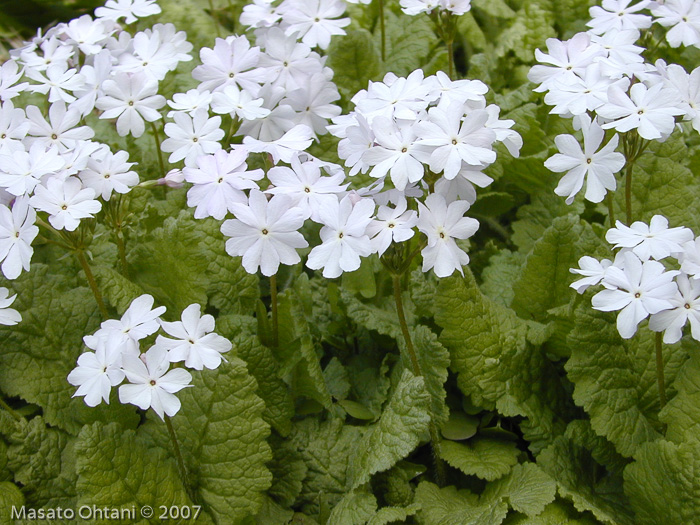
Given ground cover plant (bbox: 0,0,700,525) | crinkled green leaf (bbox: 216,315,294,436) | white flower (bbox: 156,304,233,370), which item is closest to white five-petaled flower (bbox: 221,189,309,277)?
ground cover plant (bbox: 0,0,700,525)

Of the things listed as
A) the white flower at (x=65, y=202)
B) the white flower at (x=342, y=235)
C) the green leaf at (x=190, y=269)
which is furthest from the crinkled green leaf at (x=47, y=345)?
the white flower at (x=342, y=235)

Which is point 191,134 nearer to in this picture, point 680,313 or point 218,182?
point 218,182

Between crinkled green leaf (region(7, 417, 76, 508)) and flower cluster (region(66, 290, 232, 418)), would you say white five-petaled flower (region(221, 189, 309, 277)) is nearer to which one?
flower cluster (region(66, 290, 232, 418))

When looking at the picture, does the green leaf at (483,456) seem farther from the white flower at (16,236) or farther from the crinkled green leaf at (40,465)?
the white flower at (16,236)

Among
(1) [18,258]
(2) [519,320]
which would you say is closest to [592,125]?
(2) [519,320]

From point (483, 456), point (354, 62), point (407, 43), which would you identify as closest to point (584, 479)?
point (483, 456)

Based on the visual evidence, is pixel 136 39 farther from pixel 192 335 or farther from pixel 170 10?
pixel 192 335

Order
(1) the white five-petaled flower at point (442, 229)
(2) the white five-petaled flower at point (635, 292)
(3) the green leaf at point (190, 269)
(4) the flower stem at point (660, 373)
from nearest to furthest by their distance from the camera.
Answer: (2) the white five-petaled flower at point (635, 292) < (1) the white five-petaled flower at point (442, 229) < (4) the flower stem at point (660, 373) < (3) the green leaf at point (190, 269)
